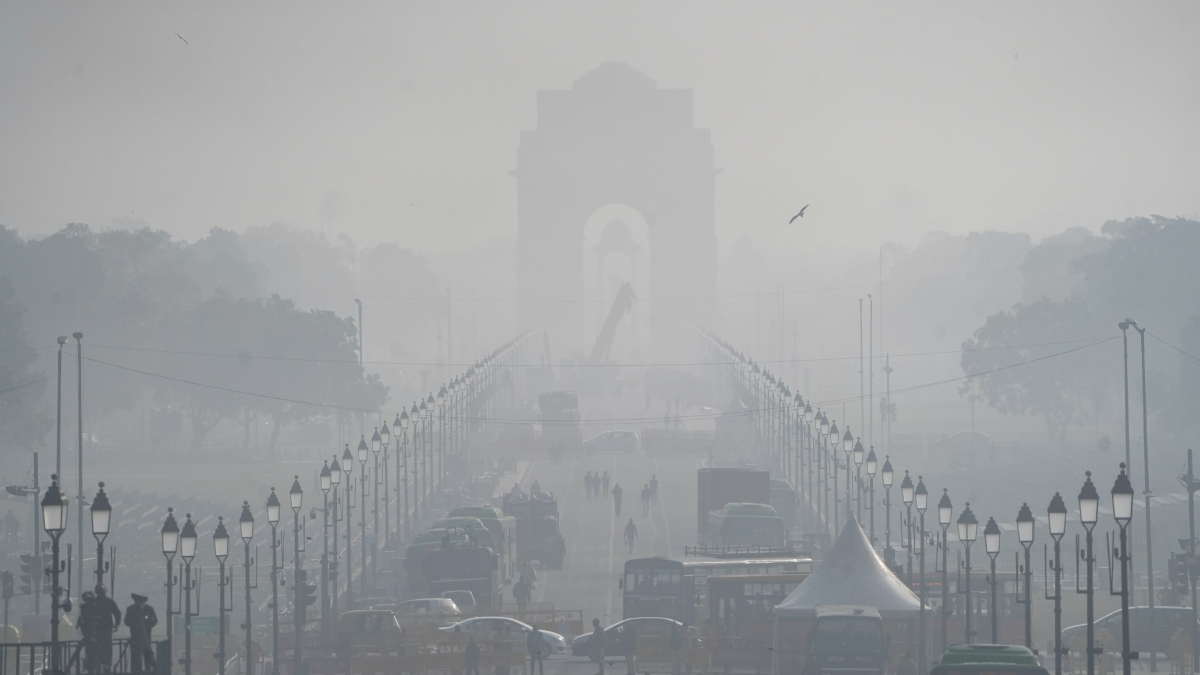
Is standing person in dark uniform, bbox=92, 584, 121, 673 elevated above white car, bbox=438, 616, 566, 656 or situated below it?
above

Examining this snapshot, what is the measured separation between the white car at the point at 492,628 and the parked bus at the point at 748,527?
10110 millimetres

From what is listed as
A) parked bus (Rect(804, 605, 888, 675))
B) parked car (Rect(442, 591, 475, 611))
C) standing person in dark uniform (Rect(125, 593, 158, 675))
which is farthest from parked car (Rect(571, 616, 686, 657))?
standing person in dark uniform (Rect(125, 593, 158, 675))

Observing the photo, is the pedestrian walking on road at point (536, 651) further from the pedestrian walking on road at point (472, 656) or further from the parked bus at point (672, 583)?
the parked bus at point (672, 583)

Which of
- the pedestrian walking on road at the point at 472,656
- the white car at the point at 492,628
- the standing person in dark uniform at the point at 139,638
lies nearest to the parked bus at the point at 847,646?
the pedestrian walking on road at the point at 472,656

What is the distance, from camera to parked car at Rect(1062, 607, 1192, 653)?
1134 inches

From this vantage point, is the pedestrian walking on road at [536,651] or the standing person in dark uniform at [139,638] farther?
the pedestrian walking on road at [536,651]

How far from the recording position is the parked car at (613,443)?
64438mm

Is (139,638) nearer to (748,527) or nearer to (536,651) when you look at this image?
(536,651)

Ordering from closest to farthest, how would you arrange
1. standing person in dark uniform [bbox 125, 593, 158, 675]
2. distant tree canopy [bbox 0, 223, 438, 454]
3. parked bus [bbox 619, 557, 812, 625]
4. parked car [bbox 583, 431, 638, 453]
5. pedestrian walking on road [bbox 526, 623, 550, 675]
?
1. standing person in dark uniform [bbox 125, 593, 158, 675]
2. pedestrian walking on road [bbox 526, 623, 550, 675]
3. parked bus [bbox 619, 557, 812, 625]
4. parked car [bbox 583, 431, 638, 453]
5. distant tree canopy [bbox 0, 223, 438, 454]

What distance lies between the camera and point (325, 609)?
99.9 feet

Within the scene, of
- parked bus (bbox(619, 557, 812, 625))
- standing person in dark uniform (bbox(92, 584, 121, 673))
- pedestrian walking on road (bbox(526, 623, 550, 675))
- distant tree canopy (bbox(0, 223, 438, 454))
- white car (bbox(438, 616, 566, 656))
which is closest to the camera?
standing person in dark uniform (bbox(92, 584, 121, 673))

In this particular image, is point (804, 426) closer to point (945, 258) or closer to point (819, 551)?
point (819, 551)

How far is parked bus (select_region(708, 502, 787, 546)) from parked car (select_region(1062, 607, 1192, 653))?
31.6 ft

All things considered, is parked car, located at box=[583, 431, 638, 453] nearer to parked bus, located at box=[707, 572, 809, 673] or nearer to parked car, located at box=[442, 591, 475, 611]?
parked car, located at box=[442, 591, 475, 611]
